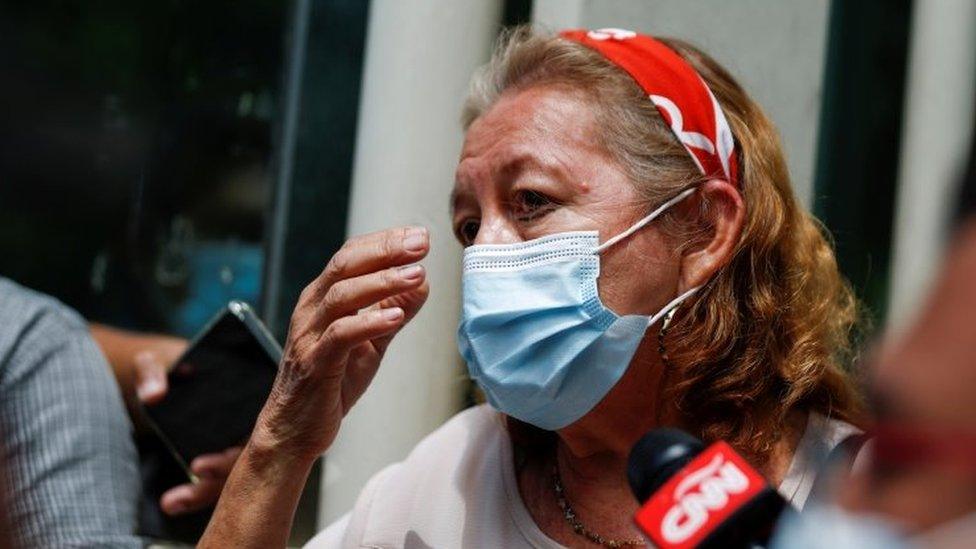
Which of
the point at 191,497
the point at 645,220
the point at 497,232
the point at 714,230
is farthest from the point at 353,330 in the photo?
the point at 191,497

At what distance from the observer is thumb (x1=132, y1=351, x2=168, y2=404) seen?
326 centimetres

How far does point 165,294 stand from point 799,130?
6.55 ft

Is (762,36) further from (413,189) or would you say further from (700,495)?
(700,495)

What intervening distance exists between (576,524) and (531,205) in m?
0.60

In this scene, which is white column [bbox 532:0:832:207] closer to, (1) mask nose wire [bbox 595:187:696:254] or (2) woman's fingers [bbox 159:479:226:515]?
(1) mask nose wire [bbox 595:187:696:254]

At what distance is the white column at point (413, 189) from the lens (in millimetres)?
3760

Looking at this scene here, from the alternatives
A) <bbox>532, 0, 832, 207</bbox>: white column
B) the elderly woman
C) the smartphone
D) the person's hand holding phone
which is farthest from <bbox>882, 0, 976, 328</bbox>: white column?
the person's hand holding phone

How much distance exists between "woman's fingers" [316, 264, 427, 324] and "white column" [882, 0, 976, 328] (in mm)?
1563

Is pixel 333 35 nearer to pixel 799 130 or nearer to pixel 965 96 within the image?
pixel 799 130

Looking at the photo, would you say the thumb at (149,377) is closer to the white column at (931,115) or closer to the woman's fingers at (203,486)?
the woman's fingers at (203,486)

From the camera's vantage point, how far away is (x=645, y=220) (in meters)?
2.61

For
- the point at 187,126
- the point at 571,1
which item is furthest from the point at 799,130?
the point at 187,126

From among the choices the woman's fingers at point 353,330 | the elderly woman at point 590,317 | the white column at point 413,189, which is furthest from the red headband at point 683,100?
the white column at point 413,189

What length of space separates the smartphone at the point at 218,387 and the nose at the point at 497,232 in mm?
656
